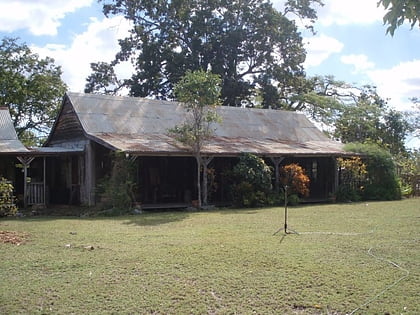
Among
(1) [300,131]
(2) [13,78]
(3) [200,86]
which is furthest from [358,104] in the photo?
(2) [13,78]

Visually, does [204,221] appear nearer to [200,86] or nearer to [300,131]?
[200,86]

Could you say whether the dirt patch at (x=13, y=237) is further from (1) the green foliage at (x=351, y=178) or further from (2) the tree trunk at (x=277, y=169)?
(1) the green foliage at (x=351, y=178)

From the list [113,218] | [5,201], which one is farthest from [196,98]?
[5,201]

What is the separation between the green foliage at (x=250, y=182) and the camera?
1805 cm

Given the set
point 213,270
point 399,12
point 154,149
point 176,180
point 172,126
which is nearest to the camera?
point 399,12

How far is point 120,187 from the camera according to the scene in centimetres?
1619

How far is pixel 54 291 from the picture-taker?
19.9 feet

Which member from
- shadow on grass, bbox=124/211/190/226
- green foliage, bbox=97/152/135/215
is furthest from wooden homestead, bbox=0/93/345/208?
shadow on grass, bbox=124/211/190/226

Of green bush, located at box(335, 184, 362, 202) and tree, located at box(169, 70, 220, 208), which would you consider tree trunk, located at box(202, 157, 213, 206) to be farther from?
green bush, located at box(335, 184, 362, 202)

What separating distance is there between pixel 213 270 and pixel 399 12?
15.1 ft

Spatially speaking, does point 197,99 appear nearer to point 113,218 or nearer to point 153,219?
point 153,219

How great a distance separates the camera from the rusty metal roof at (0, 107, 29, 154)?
1666 cm

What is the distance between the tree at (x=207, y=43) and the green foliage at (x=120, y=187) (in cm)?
1756

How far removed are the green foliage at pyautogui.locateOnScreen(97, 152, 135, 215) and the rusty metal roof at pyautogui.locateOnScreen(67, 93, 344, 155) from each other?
58 centimetres
